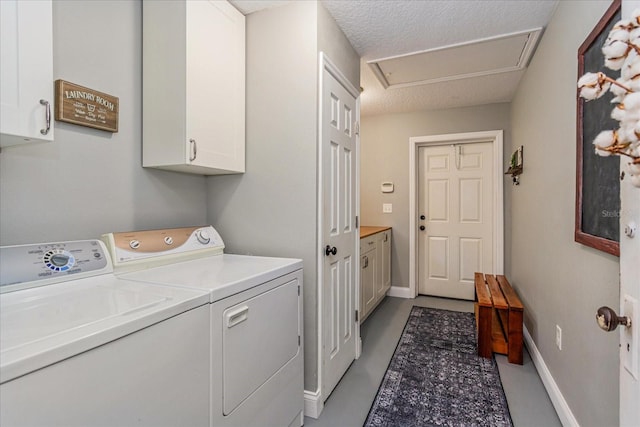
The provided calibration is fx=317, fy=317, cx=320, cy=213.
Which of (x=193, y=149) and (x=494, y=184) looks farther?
(x=494, y=184)

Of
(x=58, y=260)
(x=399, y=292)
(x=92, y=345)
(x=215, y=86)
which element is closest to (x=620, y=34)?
(x=92, y=345)

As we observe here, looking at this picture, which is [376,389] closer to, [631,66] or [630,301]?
[630,301]

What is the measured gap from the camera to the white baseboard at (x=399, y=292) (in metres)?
4.08

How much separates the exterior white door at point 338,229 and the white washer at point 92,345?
0.96 meters

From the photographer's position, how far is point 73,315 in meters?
0.87

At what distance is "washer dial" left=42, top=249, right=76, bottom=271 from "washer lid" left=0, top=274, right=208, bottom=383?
0.22 ft

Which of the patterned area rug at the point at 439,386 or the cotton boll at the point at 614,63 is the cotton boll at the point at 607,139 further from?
the patterned area rug at the point at 439,386

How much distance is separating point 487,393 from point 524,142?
6.94 feet

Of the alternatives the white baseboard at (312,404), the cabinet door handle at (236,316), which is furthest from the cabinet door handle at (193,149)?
the white baseboard at (312,404)

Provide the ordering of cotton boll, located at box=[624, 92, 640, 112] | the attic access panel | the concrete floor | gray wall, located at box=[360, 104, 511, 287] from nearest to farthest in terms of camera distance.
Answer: cotton boll, located at box=[624, 92, 640, 112] < the concrete floor < the attic access panel < gray wall, located at box=[360, 104, 511, 287]

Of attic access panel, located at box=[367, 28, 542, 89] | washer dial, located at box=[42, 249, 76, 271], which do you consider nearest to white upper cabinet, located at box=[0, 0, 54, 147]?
washer dial, located at box=[42, 249, 76, 271]

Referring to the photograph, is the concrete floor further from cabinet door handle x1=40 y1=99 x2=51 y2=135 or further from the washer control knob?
cabinet door handle x1=40 y1=99 x2=51 y2=135

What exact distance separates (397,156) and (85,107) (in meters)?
3.46

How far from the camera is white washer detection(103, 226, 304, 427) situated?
3.82ft
